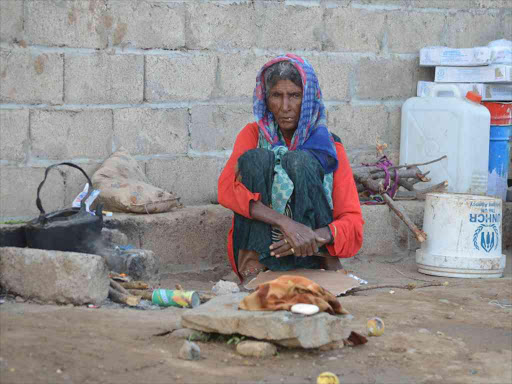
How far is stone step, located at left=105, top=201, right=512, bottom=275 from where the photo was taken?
495cm

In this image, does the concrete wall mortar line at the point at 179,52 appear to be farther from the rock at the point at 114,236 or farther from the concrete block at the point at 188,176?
the rock at the point at 114,236

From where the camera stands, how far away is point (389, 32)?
6.34 m

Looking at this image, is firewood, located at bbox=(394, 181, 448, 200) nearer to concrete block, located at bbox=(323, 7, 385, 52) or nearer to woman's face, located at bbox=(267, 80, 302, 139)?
concrete block, located at bbox=(323, 7, 385, 52)

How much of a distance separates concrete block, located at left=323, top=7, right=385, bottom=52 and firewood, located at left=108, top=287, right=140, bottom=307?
2817mm

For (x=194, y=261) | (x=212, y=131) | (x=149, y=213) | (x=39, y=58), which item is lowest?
(x=194, y=261)

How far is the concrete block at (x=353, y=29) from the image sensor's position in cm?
608

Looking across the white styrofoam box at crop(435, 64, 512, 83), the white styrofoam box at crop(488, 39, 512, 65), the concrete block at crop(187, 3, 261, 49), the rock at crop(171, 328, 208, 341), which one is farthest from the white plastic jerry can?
the rock at crop(171, 328, 208, 341)

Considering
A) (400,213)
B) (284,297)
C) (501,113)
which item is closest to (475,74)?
(501,113)

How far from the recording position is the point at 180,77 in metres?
5.45

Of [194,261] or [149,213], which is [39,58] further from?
[194,261]

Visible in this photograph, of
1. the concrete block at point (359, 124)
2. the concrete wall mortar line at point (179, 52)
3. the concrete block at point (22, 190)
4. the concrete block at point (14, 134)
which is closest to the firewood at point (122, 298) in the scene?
the concrete block at point (22, 190)

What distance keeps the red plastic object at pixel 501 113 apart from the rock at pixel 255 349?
3816 mm

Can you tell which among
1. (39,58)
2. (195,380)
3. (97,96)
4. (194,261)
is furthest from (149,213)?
(195,380)

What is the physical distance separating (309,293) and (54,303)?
129 cm
